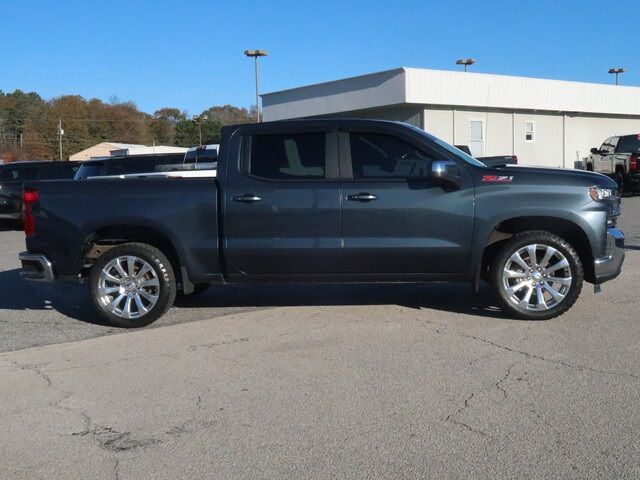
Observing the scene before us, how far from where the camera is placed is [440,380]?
16.1ft

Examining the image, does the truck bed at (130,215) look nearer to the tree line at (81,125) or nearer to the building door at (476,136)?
the building door at (476,136)

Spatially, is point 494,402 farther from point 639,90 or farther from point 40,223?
point 639,90

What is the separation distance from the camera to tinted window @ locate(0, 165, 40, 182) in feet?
58.6

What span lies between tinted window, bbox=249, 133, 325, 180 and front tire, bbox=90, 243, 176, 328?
1318 mm

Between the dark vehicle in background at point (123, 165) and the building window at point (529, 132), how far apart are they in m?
21.2

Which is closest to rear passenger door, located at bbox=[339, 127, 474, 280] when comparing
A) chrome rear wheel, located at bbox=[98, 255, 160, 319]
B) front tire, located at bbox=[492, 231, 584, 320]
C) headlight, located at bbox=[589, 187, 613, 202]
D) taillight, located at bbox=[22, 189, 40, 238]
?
front tire, located at bbox=[492, 231, 584, 320]

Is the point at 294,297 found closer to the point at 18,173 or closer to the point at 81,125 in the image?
the point at 18,173

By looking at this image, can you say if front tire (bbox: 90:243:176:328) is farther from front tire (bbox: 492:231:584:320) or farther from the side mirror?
front tire (bbox: 492:231:584:320)

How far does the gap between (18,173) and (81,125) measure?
83.5 metres

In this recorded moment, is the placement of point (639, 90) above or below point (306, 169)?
above

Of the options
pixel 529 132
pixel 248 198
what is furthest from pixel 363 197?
pixel 529 132

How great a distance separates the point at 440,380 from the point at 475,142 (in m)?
26.4

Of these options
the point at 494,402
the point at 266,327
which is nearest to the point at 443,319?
the point at 266,327

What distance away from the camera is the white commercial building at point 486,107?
28141 millimetres
